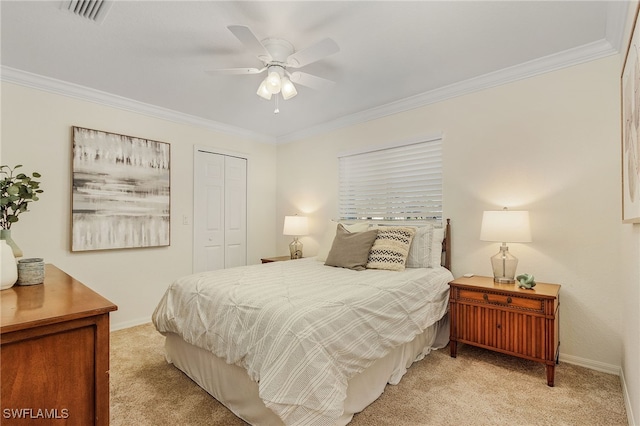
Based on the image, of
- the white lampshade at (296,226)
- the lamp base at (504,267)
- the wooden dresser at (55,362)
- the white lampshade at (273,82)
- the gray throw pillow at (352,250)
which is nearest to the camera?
the wooden dresser at (55,362)

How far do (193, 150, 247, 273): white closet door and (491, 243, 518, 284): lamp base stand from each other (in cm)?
330

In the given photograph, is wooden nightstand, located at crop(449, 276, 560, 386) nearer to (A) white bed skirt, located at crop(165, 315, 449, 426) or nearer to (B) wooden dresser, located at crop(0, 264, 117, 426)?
(A) white bed skirt, located at crop(165, 315, 449, 426)

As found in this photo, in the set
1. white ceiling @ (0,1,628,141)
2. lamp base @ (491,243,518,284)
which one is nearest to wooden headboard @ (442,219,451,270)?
lamp base @ (491,243,518,284)

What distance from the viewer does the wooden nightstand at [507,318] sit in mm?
2168

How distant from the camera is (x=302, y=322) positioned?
1558 mm

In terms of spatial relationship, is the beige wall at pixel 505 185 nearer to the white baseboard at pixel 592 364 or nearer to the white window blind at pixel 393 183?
the white baseboard at pixel 592 364

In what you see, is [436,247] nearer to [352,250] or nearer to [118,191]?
[352,250]

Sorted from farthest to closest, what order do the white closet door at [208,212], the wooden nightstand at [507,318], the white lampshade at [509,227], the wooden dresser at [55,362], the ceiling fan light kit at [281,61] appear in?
the white closet door at [208,212] → the white lampshade at [509,227] → the wooden nightstand at [507,318] → the ceiling fan light kit at [281,61] → the wooden dresser at [55,362]

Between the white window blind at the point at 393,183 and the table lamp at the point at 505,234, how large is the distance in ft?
2.43

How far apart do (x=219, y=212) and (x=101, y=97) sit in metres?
1.84

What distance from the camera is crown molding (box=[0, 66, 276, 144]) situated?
2783 millimetres

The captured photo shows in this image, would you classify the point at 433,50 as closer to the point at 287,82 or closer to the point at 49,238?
the point at 287,82

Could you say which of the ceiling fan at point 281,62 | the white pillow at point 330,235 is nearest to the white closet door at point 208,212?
the white pillow at point 330,235

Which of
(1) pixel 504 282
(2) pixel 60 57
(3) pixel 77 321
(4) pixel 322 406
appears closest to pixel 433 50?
(1) pixel 504 282
